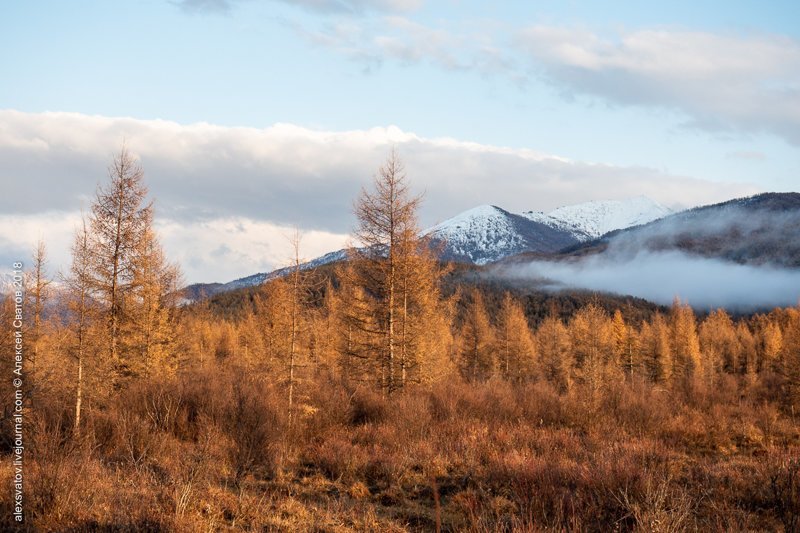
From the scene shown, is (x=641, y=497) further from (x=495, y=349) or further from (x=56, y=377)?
(x=495, y=349)

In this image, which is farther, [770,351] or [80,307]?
[770,351]

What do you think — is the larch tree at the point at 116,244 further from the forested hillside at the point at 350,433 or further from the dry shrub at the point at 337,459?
the dry shrub at the point at 337,459

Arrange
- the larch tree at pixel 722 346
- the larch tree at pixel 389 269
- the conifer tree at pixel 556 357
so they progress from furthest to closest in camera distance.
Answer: the larch tree at pixel 722 346
the conifer tree at pixel 556 357
the larch tree at pixel 389 269

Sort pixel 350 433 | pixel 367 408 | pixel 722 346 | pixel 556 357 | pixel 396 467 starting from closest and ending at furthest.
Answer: pixel 396 467, pixel 350 433, pixel 367 408, pixel 556 357, pixel 722 346

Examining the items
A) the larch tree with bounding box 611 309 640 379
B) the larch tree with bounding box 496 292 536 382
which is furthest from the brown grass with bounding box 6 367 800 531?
the larch tree with bounding box 611 309 640 379

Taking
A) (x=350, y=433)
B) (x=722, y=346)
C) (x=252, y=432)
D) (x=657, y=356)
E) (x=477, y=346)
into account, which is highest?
(x=252, y=432)

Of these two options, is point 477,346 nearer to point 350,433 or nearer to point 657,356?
point 657,356

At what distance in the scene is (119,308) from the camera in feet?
56.7

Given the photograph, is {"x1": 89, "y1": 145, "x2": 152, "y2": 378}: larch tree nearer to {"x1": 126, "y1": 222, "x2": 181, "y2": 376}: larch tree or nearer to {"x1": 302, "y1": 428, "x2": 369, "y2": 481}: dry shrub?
{"x1": 126, "y1": 222, "x2": 181, "y2": 376}: larch tree

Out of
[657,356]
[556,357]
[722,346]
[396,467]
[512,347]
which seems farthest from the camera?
[722,346]

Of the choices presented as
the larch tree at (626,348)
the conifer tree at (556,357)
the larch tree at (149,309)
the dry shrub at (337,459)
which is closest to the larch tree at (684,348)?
the larch tree at (626,348)

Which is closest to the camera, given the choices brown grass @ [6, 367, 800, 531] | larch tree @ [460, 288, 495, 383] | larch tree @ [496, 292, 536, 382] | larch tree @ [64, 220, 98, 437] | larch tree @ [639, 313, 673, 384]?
brown grass @ [6, 367, 800, 531]

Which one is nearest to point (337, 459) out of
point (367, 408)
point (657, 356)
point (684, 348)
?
point (367, 408)

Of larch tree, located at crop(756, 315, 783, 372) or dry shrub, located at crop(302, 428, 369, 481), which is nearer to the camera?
dry shrub, located at crop(302, 428, 369, 481)
